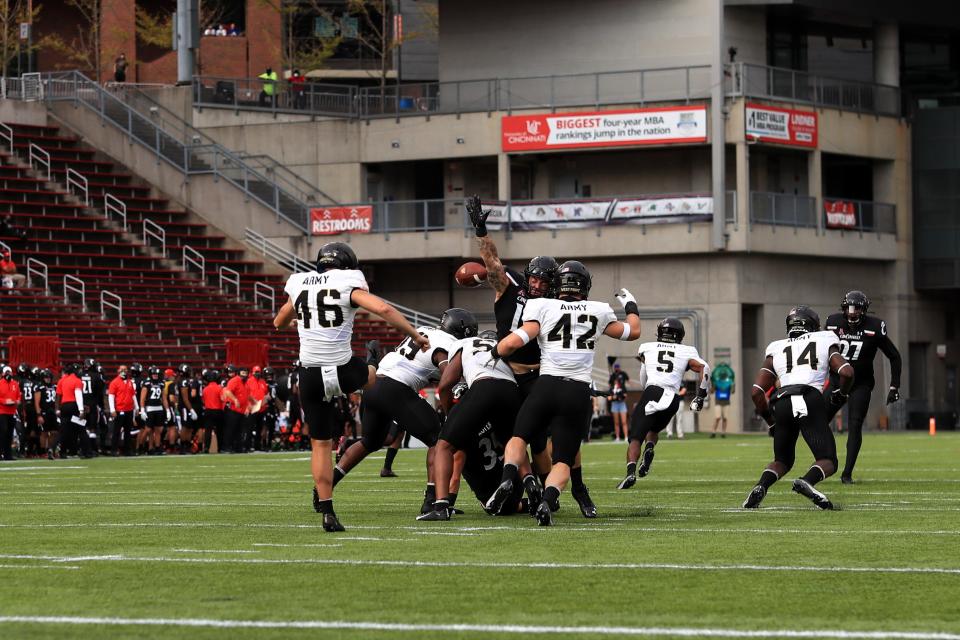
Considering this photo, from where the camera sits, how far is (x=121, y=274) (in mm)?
41938

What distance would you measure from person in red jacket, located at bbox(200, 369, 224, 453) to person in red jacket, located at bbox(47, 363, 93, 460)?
2912 mm

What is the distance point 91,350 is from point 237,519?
78.0ft

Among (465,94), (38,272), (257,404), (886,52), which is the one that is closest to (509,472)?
(257,404)

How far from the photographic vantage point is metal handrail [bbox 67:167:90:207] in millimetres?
45000

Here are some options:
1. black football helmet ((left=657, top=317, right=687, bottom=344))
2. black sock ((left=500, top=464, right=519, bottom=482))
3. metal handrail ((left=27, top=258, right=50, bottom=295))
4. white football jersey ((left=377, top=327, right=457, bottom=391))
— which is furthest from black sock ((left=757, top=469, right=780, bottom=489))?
metal handrail ((left=27, top=258, right=50, bottom=295))

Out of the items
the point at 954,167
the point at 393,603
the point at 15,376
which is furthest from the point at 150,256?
the point at 393,603

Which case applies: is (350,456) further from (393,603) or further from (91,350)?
(91,350)

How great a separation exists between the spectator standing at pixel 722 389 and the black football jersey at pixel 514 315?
2870 centimetres

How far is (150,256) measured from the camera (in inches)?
1715

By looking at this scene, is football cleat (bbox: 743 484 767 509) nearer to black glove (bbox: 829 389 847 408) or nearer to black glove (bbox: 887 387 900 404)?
black glove (bbox: 829 389 847 408)

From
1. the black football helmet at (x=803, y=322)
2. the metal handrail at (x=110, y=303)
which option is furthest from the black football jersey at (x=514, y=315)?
the metal handrail at (x=110, y=303)

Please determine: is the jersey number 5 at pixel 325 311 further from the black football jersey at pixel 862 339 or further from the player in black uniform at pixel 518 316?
the black football jersey at pixel 862 339

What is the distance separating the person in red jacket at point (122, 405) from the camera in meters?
31.0

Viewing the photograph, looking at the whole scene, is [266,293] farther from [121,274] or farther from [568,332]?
[568,332]
